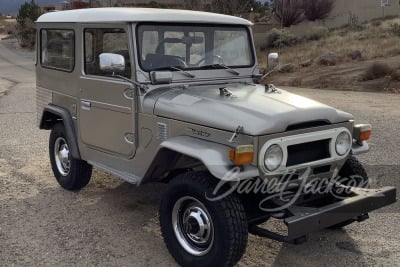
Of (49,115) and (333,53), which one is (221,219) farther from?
(333,53)

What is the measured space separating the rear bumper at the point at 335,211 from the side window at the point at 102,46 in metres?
2.05

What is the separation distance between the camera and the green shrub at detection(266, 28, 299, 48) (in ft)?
106

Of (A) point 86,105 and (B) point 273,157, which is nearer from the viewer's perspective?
(B) point 273,157

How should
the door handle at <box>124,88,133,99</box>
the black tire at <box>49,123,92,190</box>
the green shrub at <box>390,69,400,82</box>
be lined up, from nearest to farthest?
the door handle at <box>124,88,133,99</box>, the black tire at <box>49,123,92,190</box>, the green shrub at <box>390,69,400,82</box>

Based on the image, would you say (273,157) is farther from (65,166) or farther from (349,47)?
(349,47)

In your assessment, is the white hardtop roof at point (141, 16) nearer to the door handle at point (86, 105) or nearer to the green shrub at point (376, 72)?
the door handle at point (86, 105)

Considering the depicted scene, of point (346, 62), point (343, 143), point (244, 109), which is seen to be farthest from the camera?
point (346, 62)

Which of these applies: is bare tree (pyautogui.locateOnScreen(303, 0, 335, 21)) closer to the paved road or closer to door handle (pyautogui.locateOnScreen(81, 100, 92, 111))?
the paved road

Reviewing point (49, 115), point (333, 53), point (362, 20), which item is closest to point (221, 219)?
point (49, 115)

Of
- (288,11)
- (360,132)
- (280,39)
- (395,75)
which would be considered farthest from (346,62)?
(288,11)

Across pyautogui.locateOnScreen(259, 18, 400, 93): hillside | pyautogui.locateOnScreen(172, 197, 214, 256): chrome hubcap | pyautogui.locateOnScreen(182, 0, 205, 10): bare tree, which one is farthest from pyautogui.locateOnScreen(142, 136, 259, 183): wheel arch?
pyautogui.locateOnScreen(182, 0, 205, 10): bare tree

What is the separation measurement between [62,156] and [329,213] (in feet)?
11.2

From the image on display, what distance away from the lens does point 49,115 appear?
237 inches

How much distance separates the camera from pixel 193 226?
3895 mm
